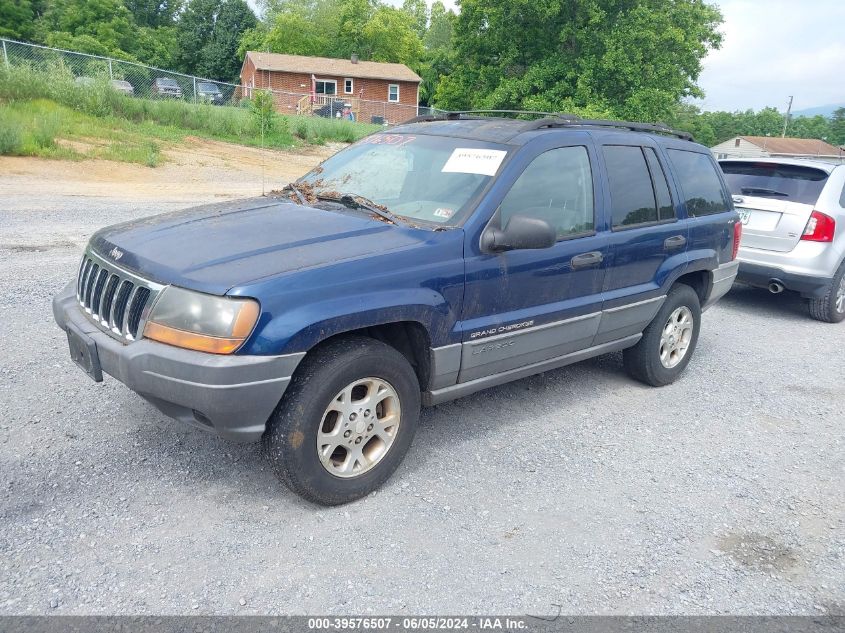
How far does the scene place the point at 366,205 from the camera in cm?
405

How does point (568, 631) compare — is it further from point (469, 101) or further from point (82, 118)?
point (469, 101)

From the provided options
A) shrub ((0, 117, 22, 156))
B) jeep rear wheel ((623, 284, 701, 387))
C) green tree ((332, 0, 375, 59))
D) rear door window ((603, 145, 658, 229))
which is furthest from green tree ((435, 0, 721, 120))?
green tree ((332, 0, 375, 59))

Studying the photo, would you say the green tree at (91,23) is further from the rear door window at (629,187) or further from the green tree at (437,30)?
the rear door window at (629,187)

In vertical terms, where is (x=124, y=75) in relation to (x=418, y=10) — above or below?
below

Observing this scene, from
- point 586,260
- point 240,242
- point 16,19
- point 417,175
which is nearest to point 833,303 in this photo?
point 586,260

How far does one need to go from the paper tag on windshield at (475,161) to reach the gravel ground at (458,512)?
1597mm

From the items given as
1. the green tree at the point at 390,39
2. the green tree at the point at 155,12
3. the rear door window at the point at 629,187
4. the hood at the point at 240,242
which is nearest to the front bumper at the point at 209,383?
the hood at the point at 240,242

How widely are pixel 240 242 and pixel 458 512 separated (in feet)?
5.65

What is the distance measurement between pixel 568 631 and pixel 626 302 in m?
2.56

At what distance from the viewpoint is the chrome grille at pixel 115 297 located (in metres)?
3.23

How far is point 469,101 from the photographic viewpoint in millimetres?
34812

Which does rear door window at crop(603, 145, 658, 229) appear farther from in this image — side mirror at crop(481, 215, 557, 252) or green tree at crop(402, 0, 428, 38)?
green tree at crop(402, 0, 428, 38)

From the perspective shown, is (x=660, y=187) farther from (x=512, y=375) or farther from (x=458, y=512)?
(x=458, y=512)

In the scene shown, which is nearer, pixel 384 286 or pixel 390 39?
pixel 384 286
